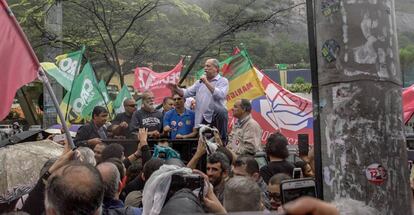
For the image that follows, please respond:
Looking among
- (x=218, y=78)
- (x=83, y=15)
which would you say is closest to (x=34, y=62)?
(x=218, y=78)

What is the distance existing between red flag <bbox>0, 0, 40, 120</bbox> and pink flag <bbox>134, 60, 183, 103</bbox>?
27.8ft

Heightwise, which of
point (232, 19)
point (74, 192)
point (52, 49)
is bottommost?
point (74, 192)

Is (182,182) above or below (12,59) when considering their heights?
below

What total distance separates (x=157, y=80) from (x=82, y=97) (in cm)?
311

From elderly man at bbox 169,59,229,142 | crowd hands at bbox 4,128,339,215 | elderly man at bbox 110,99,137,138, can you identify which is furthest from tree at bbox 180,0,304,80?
crowd hands at bbox 4,128,339,215

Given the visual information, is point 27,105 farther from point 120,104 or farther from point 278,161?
point 278,161

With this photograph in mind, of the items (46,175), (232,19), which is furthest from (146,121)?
(232,19)

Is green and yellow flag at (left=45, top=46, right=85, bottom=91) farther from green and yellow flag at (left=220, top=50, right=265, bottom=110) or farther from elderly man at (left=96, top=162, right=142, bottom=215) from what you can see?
elderly man at (left=96, top=162, right=142, bottom=215)

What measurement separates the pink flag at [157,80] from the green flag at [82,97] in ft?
7.40

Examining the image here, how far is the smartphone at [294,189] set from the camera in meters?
2.11

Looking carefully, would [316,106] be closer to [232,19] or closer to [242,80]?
[242,80]

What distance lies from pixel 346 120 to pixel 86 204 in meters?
1.19

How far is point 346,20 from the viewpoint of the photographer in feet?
7.68

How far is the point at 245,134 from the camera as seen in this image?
603cm
